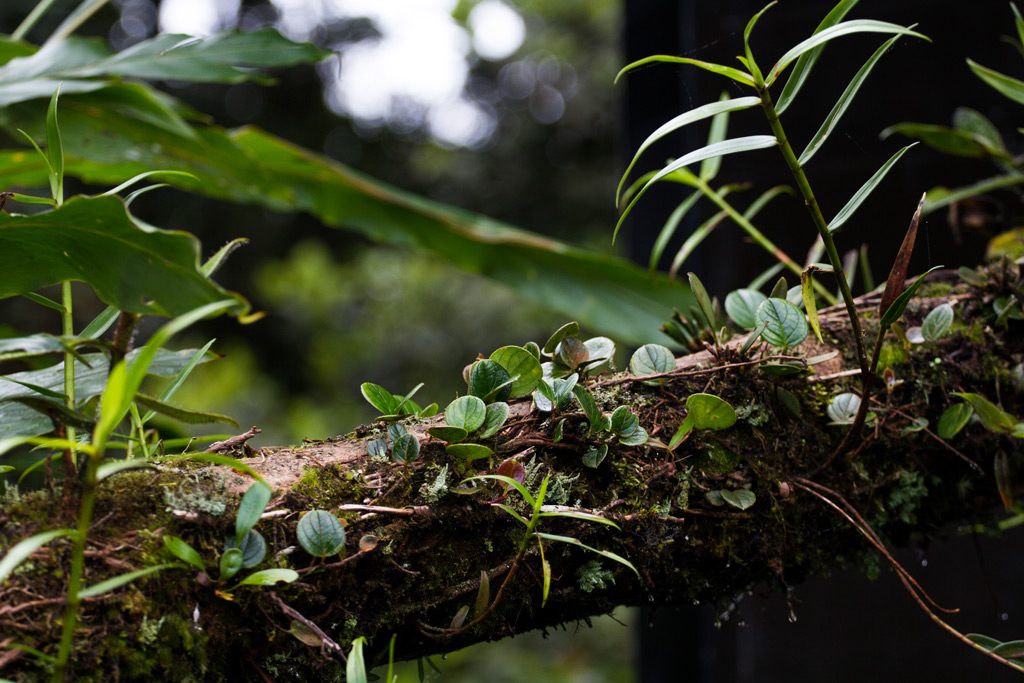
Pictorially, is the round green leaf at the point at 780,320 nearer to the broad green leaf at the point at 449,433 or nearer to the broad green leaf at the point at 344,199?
the broad green leaf at the point at 449,433

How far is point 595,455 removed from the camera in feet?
1.44

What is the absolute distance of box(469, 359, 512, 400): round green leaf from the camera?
44cm

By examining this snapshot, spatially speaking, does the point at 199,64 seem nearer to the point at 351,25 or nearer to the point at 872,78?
the point at 872,78

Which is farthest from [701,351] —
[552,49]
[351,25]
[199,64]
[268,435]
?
[351,25]

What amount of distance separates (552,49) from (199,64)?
116 inches

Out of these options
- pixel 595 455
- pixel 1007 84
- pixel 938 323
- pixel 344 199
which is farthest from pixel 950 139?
pixel 344 199

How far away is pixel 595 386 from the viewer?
1.60ft

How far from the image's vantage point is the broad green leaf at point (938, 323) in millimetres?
533

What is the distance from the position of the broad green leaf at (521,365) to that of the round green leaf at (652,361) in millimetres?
76

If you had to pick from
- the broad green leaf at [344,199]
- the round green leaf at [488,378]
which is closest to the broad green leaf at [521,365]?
the round green leaf at [488,378]

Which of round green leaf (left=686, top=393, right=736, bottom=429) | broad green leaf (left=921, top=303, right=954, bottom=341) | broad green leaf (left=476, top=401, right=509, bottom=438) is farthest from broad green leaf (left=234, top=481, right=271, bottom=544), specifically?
broad green leaf (left=921, top=303, right=954, bottom=341)

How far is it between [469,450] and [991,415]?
310 millimetres

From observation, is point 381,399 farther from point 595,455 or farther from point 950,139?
point 950,139

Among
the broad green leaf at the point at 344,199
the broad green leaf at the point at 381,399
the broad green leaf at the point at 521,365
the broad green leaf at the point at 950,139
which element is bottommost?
the broad green leaf at the point at 344,199
